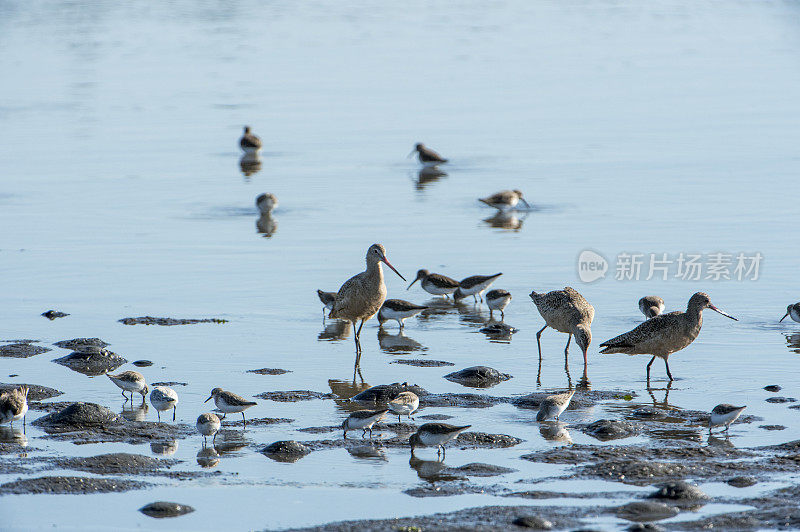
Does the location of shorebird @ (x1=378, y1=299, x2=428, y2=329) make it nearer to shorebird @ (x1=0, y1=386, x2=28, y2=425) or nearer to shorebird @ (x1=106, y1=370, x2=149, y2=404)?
shorebird @ (x1=106, y1=370, x2=149, y2=404)

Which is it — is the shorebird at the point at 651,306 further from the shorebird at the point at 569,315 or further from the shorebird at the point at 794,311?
the shorebird at the point at 794,311

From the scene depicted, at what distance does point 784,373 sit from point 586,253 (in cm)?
712

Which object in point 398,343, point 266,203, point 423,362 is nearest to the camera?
point 423,362

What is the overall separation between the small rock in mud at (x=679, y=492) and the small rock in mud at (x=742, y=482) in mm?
442

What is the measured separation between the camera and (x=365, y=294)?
16500 millimetres

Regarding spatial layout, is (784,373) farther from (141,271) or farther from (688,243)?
(141,271)

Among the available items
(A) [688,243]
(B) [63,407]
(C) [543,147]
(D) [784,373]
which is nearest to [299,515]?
(B) [63,407]

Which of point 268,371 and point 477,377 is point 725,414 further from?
point 268,371

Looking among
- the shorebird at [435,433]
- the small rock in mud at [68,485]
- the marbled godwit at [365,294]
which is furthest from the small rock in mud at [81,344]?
the shorebird at [435,433]

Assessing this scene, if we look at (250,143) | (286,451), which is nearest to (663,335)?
(286,451)

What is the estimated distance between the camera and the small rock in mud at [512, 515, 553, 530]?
920 cm

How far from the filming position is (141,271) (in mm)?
20438

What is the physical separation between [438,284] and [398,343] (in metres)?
2.08

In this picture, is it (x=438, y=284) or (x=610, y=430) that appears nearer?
(x=610, y=430)
